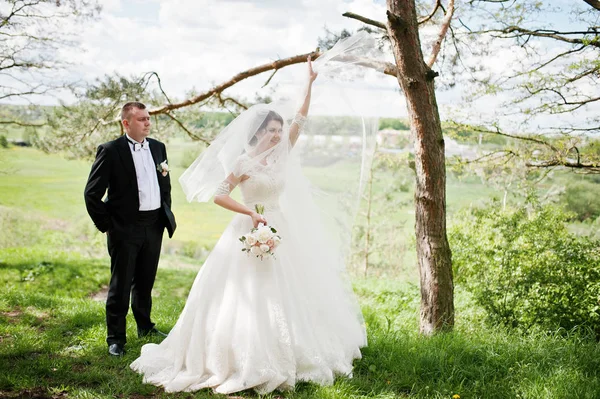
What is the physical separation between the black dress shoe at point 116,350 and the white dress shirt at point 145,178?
3.83 feet

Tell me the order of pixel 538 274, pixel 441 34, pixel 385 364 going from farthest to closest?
pixel 441 34 → pixel 538 274 → pixel 385 364

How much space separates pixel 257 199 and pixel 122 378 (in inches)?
63.7

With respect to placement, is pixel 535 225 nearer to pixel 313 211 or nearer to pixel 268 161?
pixel 313 211

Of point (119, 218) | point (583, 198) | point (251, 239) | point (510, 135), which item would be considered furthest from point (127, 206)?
point (583, 198)

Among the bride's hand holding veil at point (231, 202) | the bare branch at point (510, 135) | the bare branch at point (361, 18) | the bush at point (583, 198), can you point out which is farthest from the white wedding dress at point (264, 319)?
the bush at point (583, 198)

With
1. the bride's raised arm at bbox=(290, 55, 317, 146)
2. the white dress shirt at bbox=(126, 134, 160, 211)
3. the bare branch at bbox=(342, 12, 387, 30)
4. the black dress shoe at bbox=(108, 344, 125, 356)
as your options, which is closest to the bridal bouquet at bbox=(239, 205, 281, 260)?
the bride's raised arm at bbox=(290, 55, 317, 146)

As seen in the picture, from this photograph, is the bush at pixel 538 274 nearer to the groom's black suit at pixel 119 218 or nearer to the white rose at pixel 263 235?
the white rose at pixel 263 235

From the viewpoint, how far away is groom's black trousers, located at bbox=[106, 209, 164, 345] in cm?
415

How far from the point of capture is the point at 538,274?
16.2 ft

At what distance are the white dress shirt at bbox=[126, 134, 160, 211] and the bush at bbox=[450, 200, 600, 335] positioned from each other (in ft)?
11.5

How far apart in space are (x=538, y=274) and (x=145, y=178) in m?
3.97

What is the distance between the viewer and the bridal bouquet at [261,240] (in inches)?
132

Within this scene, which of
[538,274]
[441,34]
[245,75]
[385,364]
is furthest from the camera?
[245,75]

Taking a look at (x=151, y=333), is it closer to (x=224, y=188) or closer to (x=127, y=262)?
(x=127, y=262)
